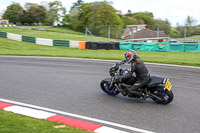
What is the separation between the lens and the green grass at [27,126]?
4.49 m

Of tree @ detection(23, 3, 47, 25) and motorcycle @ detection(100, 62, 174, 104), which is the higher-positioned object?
tree @ detection(23, 3, 47, 25)

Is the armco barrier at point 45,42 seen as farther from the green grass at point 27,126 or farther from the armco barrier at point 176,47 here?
the green grass at point 27,126

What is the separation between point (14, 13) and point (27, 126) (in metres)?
105

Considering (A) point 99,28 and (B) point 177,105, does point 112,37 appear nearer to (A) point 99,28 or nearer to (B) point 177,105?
(A) point 99,28

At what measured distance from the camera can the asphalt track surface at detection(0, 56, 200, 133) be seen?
562cm

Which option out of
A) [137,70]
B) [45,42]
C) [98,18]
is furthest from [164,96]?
[98,18]

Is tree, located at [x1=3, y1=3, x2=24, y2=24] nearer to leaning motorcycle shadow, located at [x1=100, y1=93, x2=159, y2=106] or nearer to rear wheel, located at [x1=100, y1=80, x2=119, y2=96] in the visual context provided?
rear wheel, located at [x1=100, y1=80, x2=119, y2=96]

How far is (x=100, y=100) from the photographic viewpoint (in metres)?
7.31

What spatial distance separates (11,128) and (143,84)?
396 cm

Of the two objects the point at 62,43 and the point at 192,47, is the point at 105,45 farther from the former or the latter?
the point at 192,47

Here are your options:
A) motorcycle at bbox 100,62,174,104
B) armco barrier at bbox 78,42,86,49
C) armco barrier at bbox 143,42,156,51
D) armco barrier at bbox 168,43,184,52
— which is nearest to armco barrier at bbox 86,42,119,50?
armco barrier at bbox 78,42,86,49

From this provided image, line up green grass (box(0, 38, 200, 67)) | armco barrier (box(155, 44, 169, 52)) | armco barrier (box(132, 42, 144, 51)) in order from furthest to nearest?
armco barrier (box(132, 42, 144, 51)) → armco barrier (box(155, 44, 169, 52)) → green grass (box(0, 38, 200, 67))

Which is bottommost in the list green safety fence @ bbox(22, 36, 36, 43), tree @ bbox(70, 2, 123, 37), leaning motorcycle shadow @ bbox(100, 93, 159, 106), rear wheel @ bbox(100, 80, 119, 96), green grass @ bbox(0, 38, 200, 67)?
leaning motorcycle shadow @ bbox(100, 93, 159, 106)

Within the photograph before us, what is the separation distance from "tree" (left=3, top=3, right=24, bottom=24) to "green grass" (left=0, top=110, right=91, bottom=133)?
102624 mm
